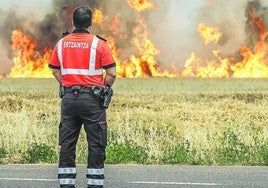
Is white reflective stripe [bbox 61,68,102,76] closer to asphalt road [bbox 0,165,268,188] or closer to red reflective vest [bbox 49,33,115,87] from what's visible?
red reflective vest [bbox 49,33,115,87]

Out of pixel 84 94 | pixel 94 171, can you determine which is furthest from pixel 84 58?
pixel 94 171

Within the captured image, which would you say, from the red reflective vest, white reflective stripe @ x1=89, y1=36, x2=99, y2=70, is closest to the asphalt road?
the red reflective vest

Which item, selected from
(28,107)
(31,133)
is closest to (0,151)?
(31,133)

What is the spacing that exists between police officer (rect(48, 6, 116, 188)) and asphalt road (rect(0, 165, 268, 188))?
1.65m

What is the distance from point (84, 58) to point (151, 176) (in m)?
3.24

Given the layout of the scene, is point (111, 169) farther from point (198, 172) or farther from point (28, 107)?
point (28, 107)

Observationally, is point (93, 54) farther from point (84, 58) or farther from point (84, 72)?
point (84, 72)

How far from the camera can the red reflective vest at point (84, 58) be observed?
8547mm

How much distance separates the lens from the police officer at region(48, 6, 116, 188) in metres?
8.52

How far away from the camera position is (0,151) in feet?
46.3

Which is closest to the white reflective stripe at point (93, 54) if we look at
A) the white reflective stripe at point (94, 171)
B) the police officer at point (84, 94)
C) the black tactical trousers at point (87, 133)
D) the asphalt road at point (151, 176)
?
the police officer at point (84, 94)

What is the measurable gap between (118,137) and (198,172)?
4586mm

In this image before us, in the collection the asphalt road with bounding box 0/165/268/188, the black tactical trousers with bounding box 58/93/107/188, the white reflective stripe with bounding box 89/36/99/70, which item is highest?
the white reflective stripe with bounding box 89/36/99/70

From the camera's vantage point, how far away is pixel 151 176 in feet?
37.1
